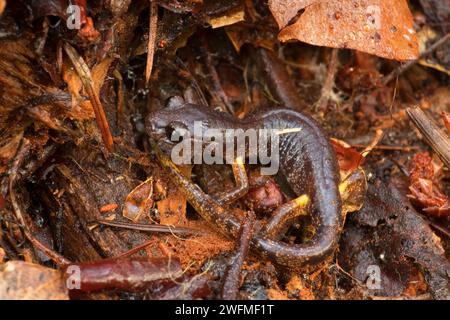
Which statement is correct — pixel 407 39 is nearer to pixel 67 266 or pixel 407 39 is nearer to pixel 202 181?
pixel 202 181

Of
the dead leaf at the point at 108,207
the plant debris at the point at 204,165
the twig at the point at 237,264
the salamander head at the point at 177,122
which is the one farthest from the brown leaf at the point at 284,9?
the dead leaf at the point at 108,207

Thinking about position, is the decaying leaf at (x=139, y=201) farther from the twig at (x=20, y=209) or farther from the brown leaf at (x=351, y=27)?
the brown leaf at (x=351, y=27)

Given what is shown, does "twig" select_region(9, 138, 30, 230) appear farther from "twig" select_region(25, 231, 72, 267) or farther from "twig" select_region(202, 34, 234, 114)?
"twig" select_region(202, 34, 234, 114)

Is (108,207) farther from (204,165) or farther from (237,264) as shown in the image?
(237,264)

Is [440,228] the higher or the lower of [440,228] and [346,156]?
the lower

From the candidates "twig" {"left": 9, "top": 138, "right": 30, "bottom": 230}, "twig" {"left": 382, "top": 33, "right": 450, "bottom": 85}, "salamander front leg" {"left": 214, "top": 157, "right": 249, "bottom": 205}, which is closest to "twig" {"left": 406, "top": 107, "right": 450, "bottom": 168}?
"twig" {"left": 382, "top": 33, "right": 450, "bottom": 85}

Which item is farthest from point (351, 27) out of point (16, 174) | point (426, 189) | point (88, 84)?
point (16, 174)
